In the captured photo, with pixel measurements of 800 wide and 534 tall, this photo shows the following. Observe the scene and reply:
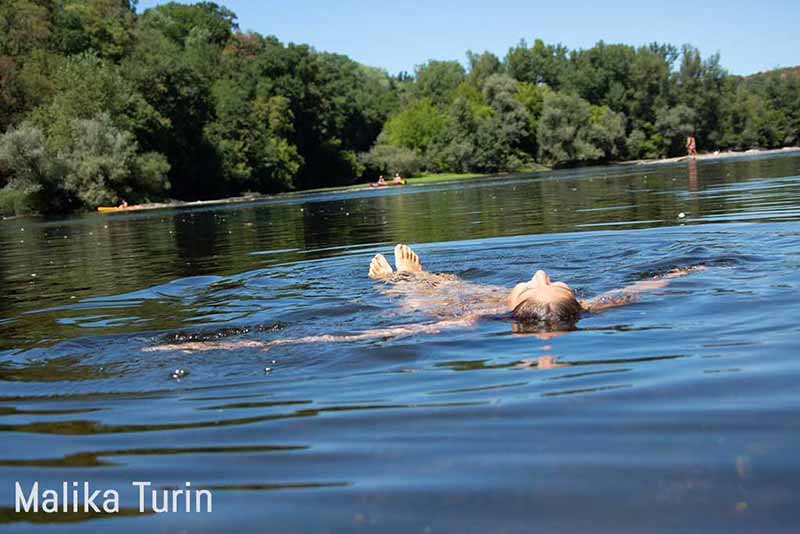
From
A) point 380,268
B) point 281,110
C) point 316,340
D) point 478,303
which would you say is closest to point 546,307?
point 478,303

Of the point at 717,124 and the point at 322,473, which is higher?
the point at 717,124

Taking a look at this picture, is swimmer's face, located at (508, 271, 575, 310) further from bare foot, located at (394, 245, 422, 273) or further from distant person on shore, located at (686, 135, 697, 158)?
distant person on shore, located at (686, 135, 697, 158)

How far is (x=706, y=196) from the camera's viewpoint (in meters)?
→ 20.1

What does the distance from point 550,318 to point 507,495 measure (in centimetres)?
Result: 334

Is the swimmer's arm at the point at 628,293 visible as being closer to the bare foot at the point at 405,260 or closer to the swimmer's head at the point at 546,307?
the swimmer's head at the point at 546,307

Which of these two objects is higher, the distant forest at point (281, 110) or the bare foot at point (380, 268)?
the distant forest at point (281, 110)

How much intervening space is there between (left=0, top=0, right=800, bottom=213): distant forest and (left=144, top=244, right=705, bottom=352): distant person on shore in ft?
141

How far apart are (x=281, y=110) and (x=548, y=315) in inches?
2948

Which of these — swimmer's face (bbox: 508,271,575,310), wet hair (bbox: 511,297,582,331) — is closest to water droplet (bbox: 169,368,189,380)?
wet hair (bbox: 511,297,582,331)

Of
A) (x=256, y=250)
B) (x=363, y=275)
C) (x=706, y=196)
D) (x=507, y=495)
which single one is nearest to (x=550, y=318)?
(x=507, y=495)

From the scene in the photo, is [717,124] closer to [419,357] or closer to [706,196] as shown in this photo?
[706,196]

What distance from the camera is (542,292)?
6.32 m

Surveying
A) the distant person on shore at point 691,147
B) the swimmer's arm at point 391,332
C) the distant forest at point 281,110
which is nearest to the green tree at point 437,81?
the distant forest at point 281,110

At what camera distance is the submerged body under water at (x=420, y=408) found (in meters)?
2.96
